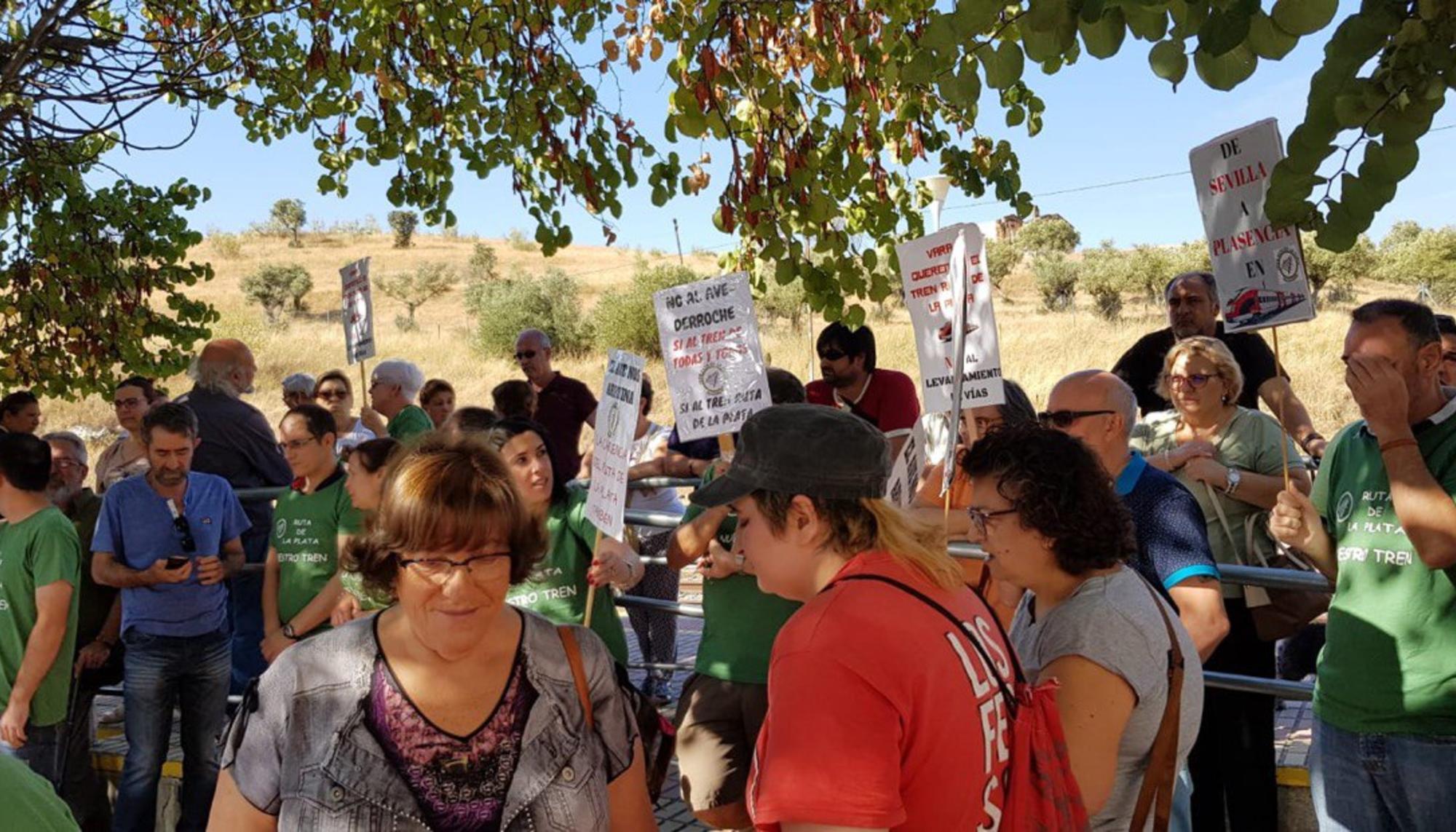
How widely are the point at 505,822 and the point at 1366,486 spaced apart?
7.98 ft

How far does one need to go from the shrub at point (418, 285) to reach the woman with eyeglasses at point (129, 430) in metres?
50.7

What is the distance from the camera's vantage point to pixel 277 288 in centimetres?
5628

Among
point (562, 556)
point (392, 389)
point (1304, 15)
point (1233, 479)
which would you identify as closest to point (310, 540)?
point (562, 556)

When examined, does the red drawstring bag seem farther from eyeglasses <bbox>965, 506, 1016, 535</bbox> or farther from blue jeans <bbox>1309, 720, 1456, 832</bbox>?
blue jeans <bbox>1309, 720, 1456, 832</bbox>

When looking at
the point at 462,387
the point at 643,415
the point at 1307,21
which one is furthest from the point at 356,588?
the point at 462,387

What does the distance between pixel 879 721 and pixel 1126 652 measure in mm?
804

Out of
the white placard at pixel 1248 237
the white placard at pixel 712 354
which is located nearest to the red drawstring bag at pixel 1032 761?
the white placard at pixel 1248 237

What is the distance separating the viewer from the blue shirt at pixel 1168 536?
3.78 m

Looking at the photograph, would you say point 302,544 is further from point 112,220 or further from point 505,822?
point 112,220

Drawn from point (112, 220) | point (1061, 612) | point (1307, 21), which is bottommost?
point (1061, 612)

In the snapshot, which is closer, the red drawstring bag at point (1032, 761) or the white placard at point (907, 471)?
the red drawstring bag at point (1032, 761)

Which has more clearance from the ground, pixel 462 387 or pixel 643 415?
pixel 462 387

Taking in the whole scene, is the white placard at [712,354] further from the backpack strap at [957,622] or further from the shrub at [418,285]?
the shrub at [418,285]

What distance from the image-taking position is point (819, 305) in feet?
20.7
